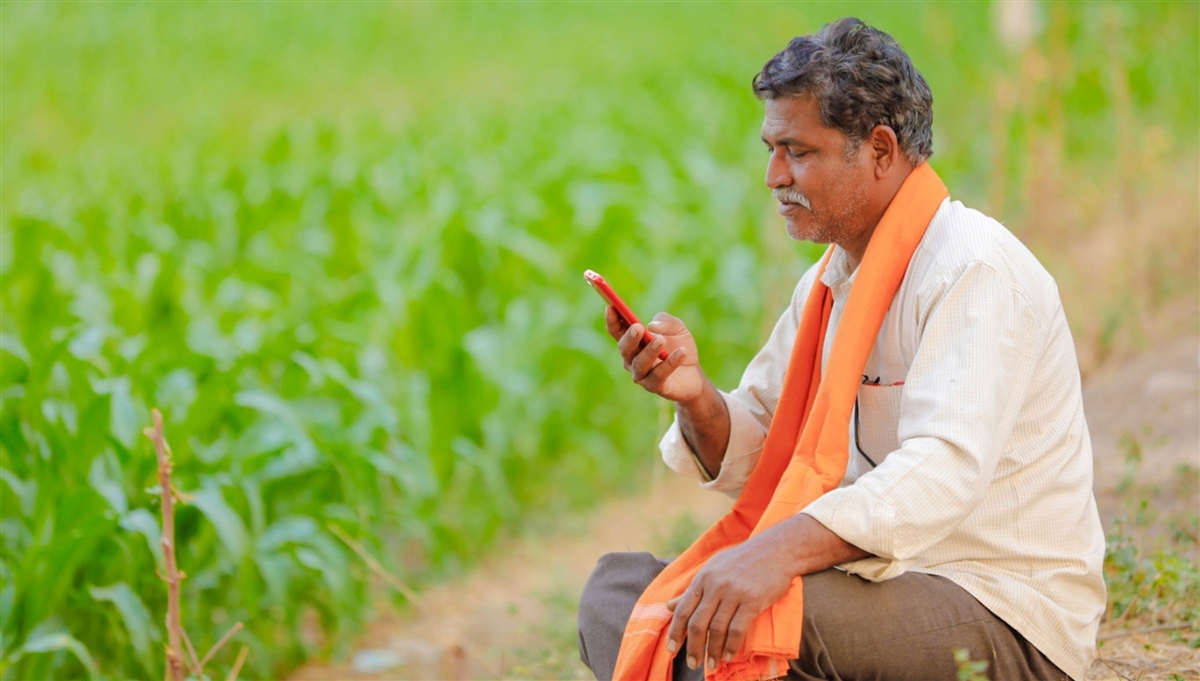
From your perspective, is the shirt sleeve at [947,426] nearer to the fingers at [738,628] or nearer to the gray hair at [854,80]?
the fingers at [738,628]

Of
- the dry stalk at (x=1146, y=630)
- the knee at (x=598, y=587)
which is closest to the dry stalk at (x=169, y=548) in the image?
the knee at (x=598, y=587)

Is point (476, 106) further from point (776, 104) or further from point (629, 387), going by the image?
point (776, 104)

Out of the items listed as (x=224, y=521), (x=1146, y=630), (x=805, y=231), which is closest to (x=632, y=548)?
(x=224, y=521)

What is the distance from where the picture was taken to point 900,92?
1964mm

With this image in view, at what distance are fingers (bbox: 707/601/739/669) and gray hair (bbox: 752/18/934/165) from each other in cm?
78

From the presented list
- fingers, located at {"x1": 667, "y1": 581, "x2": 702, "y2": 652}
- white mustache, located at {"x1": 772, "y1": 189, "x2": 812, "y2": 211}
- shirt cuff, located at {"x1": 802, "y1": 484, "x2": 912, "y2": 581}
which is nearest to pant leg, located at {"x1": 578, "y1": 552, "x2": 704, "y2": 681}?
fingers, located at {"x1": 667, "y1": 581, "x2": 702, "y2": 652}

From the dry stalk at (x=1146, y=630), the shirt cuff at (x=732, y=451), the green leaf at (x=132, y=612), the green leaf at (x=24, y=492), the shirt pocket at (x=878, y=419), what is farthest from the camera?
the green leaf at (x=24, y=492)

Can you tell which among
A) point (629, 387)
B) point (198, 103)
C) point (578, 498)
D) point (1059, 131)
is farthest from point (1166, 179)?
point (198, 103)

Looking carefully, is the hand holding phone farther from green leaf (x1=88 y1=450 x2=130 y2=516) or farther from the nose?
green leaf (x1=88 y1=450 x2=130 y2=516)

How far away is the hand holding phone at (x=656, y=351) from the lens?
2.02 meters

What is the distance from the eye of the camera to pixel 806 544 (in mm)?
1750

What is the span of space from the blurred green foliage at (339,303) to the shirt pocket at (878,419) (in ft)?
5.52

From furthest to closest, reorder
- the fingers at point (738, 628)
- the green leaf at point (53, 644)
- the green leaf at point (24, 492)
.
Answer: the green leaf at point (24, 492), the green leaf at point (53, 644), the fingers at point (738, 628)

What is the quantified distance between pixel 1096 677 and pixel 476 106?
27.2ft
